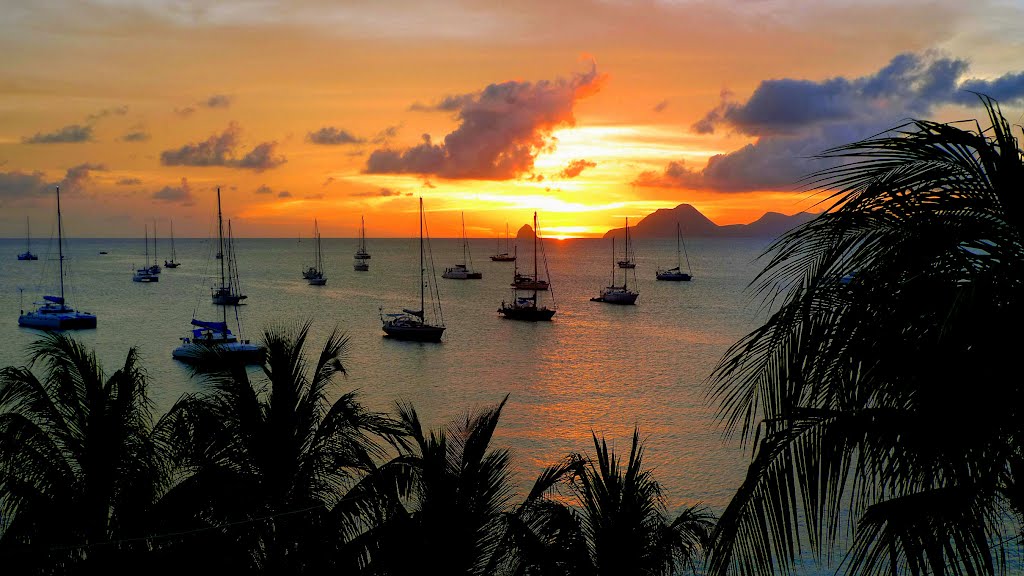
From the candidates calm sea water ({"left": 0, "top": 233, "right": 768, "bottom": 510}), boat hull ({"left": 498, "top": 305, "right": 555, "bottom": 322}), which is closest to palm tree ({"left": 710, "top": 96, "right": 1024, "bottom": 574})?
calm sea water ({"left": 0, "top": 233, "right": 768, "bottom": 510})

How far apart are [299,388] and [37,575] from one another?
161 inches

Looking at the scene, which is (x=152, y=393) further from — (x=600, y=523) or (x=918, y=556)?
(x=918, y=556)

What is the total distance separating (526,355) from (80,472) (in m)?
52.9

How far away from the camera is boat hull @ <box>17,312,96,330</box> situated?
255 ft

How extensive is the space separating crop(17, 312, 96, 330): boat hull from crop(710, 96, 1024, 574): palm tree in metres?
86.3

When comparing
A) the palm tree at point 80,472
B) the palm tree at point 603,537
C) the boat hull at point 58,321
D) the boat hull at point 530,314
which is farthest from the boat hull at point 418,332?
the palm tree at point 603,537

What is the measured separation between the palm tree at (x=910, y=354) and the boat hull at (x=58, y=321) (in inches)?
3399

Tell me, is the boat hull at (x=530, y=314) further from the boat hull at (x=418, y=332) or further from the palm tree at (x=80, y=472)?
the palm tree at (x=80, y=472)

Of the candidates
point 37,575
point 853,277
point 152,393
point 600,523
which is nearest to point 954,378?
point 853,277

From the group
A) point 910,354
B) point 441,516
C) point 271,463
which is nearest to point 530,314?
point 271,463

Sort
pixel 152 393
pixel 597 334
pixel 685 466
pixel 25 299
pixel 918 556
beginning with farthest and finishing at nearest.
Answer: pixel 25 299 < pixel 597 334 < pixel 152 393 < pixel 685 466 < pixel 918 556

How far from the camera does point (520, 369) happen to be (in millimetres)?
57969

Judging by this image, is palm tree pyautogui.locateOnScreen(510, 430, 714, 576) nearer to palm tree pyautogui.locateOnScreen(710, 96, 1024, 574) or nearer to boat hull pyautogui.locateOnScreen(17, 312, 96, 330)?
palm tree pyautogui.locateOnScreen(710, 96, 1024, 574)

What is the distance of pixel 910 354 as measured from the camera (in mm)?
4465
